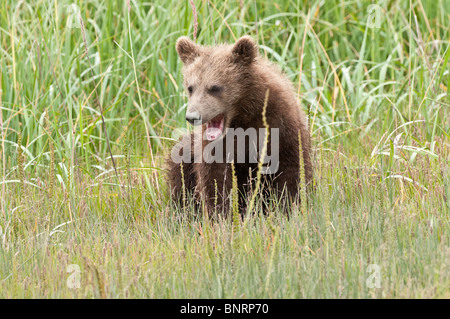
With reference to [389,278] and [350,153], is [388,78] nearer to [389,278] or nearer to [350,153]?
[350,153]

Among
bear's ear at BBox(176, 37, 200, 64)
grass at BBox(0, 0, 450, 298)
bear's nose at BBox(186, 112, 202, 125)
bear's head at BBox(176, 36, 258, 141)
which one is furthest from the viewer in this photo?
bear's ear at BBox(176, 37, 200, 64)

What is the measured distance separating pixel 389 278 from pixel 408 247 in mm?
390

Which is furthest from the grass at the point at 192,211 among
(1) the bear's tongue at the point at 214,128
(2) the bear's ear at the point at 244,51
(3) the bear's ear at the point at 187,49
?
(2) the bear's ear at the point at 244,51

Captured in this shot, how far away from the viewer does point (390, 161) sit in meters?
5.08

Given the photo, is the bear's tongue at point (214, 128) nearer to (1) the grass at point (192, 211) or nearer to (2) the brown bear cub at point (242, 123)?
(2) the brown bear cub at point (242, 123)

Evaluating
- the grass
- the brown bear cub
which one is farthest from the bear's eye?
the grass

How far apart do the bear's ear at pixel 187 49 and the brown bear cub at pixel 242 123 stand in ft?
0.32

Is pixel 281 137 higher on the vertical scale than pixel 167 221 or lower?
higher

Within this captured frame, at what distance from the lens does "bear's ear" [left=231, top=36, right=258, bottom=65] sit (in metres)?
4.92

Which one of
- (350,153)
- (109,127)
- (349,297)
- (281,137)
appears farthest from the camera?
(109,127)

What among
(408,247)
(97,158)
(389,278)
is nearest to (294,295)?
(389,278)

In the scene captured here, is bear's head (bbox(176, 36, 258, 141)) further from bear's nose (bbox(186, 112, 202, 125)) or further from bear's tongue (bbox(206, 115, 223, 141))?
bear's nose (bbox(186, 112, 202, 125))

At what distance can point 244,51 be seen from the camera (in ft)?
16.3

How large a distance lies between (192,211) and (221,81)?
965 millimetres
